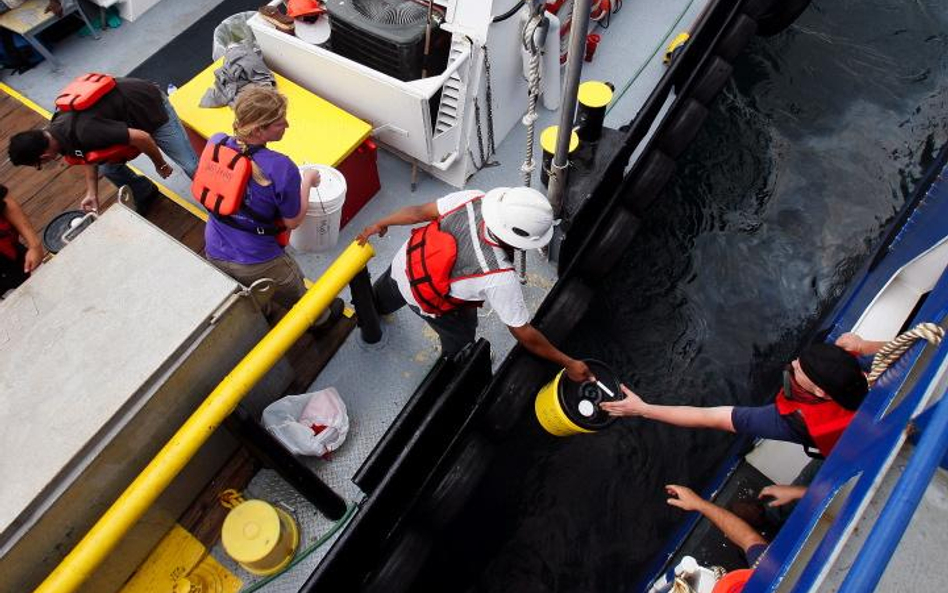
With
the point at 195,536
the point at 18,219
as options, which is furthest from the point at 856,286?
the point at 18,219

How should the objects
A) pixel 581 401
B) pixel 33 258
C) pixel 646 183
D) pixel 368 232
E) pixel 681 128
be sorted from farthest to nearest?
pixel 681 128
pixel 646 183
pixel 33 258
pixel 581 401
pixel 368 232

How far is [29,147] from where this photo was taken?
2.87 m

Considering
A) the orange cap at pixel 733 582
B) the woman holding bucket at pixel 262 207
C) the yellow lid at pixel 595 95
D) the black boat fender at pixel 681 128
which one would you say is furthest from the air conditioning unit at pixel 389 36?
the orange cap at pixel 733 582

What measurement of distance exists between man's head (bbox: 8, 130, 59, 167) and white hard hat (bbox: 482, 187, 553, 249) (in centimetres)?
219

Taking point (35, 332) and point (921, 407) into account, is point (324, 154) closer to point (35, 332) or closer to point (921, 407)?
point (35, 332)

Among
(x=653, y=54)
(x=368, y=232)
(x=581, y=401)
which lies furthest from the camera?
(x=653, y=54)

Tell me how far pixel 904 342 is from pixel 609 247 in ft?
6.18

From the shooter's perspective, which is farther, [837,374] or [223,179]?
[223,179]

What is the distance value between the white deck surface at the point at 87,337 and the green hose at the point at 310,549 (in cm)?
106

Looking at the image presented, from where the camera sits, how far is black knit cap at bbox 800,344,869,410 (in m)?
2.21

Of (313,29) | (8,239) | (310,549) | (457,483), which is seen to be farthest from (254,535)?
(313,29)

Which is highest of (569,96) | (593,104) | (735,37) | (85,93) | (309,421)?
(735,37)

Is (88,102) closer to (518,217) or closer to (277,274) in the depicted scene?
(277,274)

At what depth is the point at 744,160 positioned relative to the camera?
497 cm
